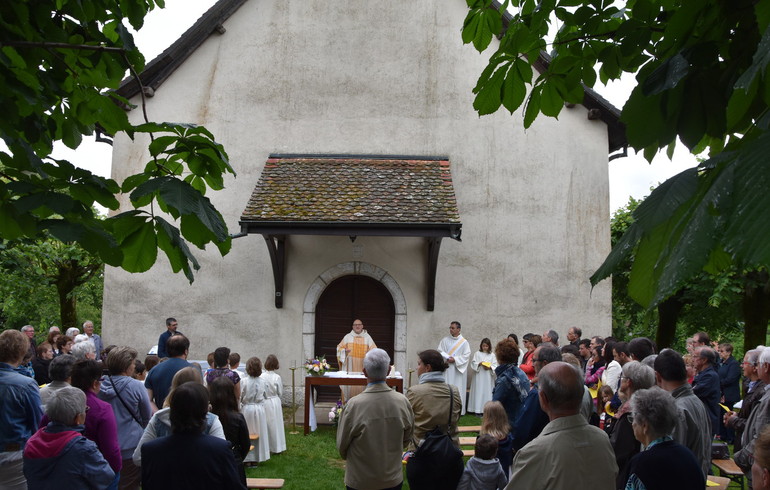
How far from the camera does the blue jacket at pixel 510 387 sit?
602cm

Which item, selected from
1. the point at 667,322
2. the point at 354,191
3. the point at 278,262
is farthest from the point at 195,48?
the point at 667,322

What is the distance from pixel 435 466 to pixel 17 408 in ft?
10.3

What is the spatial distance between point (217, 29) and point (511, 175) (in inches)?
261

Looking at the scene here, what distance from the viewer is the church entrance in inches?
509

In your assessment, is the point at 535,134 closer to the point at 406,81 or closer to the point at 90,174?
the point at 406,81

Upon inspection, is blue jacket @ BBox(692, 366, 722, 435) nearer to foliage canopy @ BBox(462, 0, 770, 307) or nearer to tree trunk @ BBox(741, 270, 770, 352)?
foliage canopy @ BBox(462, 0, 770, 307)

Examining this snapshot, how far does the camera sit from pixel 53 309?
29312 millimetres

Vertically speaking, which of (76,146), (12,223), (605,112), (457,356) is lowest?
(457,356)

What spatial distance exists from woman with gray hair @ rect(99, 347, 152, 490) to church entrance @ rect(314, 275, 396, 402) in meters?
7.34

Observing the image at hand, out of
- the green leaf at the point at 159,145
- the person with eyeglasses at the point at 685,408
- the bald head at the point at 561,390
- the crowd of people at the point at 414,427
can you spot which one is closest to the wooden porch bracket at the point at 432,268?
the crowd of people at the point at 414,427

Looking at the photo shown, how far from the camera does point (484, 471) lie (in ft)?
15.9

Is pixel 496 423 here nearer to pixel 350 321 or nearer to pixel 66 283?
pixel 350 321

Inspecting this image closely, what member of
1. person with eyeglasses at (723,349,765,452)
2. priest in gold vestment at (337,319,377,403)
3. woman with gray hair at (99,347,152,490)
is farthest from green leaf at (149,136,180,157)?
Result: priest in gold vestment at (337,319,377,403)

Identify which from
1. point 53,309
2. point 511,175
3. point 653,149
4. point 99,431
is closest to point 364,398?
point 99,431
